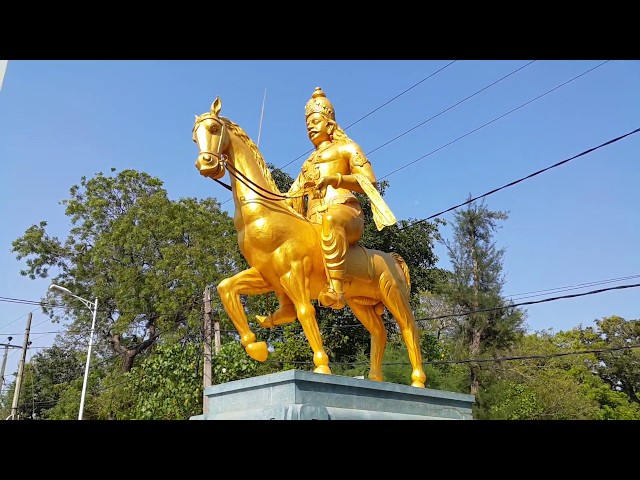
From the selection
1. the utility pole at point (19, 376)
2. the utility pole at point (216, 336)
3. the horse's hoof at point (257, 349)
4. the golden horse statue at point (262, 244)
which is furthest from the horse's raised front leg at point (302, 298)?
the utility pole at point (19, 376)

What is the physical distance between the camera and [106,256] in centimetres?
2181

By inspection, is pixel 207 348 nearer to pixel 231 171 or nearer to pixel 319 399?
pixel 231 171

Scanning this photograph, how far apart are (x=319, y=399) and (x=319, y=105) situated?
3618 millimetres

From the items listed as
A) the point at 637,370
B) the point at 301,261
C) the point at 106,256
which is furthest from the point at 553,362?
the point at 301,261

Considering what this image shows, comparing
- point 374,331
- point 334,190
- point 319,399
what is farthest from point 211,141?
point 374,331

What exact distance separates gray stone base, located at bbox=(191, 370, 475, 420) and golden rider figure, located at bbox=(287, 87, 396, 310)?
1.01m

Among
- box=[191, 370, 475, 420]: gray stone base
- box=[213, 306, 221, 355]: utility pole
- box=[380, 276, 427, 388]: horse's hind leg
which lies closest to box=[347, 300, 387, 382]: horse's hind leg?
box=[380, 276, 427, 388]: horse's hind leg

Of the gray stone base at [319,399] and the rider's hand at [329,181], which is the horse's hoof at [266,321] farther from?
the rider's hand at [329,181]

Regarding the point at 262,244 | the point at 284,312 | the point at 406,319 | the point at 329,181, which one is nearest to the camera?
the point at 262,244

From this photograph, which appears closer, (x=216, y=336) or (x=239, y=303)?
(x=239, y=303)

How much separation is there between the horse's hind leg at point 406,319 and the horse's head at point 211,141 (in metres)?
2.32

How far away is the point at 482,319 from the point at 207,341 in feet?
34.7

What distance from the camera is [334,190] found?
6879mm
